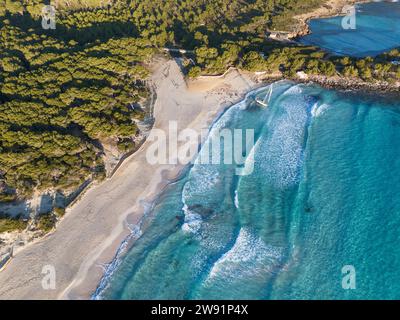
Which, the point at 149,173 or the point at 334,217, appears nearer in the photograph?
the point at 334,217

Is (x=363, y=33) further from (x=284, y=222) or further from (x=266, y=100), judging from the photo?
(x=284, y=222)

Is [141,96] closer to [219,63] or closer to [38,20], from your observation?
[219,63]

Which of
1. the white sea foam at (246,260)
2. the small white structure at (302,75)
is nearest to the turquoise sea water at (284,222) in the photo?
the white sea foam at (246,260)

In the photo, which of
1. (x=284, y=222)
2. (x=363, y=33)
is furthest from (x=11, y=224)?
(x=363, y=33)

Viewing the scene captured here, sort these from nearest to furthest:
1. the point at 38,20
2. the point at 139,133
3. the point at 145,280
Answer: the point at 145,280 < the point at 139,133 < the point at 38,20

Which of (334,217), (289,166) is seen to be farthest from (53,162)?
(334,217)

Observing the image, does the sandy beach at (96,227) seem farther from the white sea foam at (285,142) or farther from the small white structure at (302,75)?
the small white structure at (302,75)
